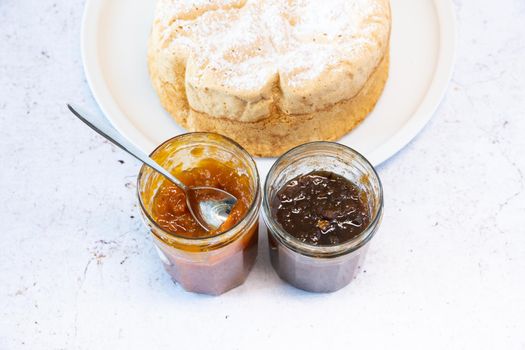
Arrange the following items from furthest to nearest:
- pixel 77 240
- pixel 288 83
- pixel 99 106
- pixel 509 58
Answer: pixel 509 58
pixel 99 106
pixel 77 240
pixel 288 83

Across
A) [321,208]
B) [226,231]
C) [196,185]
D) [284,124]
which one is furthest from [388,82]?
[226,231]

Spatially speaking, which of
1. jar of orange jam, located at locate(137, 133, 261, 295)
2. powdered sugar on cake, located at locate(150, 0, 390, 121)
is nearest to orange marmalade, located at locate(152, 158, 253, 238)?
jar of orange jam, located at locate(137, 133, 261, 295)

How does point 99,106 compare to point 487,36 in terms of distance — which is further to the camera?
point 487,36

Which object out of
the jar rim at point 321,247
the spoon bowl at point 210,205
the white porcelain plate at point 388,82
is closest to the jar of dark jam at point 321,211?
the jar rim at point 321,247

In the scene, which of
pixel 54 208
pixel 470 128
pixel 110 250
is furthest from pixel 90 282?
pixel 470 128

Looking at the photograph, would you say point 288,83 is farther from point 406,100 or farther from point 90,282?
point 90,282

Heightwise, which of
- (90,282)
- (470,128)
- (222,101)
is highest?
(222,101)
